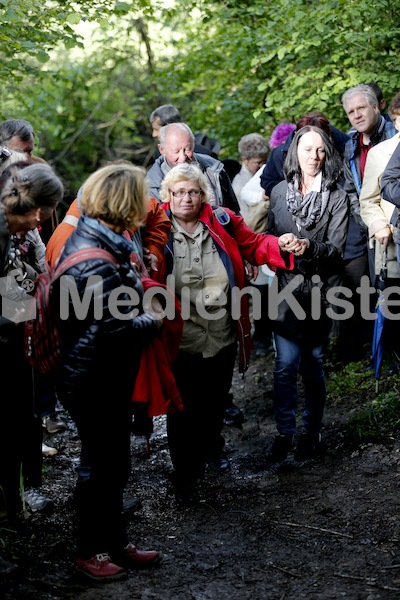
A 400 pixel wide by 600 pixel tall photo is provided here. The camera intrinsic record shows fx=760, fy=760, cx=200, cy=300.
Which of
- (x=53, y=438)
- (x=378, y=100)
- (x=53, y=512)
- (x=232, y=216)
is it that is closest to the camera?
(x=53, y=512)

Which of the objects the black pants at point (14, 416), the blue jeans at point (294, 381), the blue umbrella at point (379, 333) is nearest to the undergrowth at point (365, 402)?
the blue umbrella at point (379, 333)

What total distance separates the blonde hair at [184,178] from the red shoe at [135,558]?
7.38 ft

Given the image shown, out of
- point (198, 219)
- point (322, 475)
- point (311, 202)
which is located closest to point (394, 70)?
point (311, 202)

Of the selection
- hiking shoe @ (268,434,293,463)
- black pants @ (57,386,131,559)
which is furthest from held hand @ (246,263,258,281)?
black pants @ (57,386,131,559)

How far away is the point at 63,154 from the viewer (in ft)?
48.4

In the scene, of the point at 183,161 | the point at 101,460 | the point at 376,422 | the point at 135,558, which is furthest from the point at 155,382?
the point at 376,422

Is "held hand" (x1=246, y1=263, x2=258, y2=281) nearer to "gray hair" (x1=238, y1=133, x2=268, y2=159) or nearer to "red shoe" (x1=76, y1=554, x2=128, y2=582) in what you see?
"gray hair" (x1=238, y1=133, x2=268, y2=159)

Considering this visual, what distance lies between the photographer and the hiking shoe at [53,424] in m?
6.61

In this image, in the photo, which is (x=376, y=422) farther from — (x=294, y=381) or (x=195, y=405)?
(x=195, y=405)

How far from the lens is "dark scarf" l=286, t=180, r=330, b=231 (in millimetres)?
5414

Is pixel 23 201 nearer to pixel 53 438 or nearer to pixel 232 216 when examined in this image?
pixel 232 216

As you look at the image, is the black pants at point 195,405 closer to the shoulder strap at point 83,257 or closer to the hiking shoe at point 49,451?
the hiking shoe at point 49,451

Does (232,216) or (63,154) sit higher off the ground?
(63,154)

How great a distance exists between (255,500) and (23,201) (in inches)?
102
